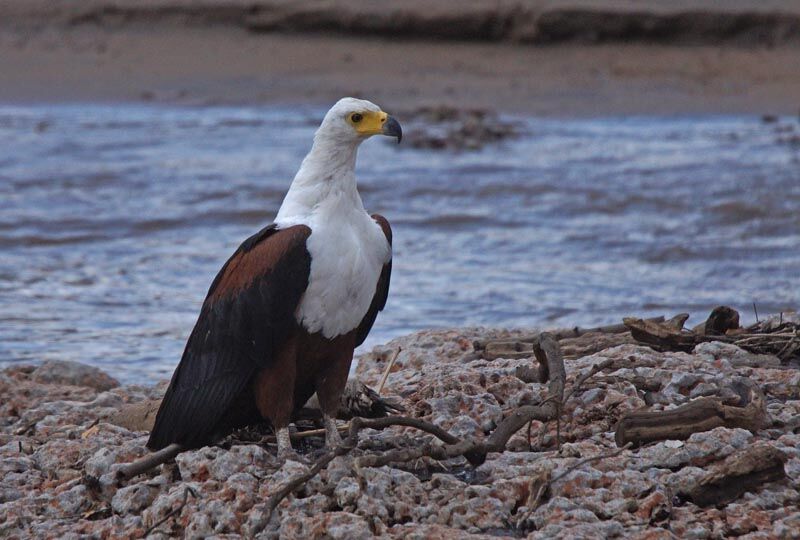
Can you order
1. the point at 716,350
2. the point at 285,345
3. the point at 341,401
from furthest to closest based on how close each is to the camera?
the point at 716,350 → the point at 341,401 → the point at 285,345

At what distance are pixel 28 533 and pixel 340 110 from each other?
1.66 m

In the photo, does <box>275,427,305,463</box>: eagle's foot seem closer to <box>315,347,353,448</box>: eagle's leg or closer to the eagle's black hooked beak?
<box>315,347,353,448</box>: eagle's leg

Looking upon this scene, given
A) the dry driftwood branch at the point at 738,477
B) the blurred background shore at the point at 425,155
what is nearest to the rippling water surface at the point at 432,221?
the blurred background shore at the point at 425,155

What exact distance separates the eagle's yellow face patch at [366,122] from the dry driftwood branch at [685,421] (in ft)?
4.10

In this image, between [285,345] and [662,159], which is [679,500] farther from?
[662,159]

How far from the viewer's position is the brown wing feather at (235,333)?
4227mm

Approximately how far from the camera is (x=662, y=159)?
1386 cm

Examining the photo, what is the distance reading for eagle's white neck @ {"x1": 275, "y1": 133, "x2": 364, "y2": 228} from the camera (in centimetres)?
438

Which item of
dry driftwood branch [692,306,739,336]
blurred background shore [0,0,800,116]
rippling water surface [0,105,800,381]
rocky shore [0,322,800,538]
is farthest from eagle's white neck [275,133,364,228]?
blurred background shore [0,0,800,116]

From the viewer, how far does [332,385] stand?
4.45 metres

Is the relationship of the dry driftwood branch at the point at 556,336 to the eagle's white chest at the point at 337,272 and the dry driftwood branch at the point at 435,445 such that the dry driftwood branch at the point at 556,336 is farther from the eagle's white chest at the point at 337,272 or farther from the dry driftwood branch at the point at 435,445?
→ the eagle's white chest at the point at 337,272

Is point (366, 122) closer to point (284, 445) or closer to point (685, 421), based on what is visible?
point (284, 445)

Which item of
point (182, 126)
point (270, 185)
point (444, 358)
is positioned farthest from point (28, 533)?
point (182, 126)

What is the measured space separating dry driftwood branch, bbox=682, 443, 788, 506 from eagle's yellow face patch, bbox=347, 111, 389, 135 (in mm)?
1579
